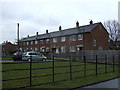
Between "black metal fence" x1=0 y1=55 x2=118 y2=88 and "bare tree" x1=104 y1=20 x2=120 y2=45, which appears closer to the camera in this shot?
"black metal fence" x1=0 y1=55 x2=118 y2=88

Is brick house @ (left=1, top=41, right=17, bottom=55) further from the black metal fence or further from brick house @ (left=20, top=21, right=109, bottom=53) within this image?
the black metal fence

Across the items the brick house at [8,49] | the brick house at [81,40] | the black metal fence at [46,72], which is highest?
the brick house at [81,40]

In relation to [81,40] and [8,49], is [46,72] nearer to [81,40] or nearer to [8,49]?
[81,40]

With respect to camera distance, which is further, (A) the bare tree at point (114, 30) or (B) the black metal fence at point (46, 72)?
(A) the bare tree at point (114, 30)

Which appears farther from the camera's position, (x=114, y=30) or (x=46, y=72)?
(x=114, y=30)

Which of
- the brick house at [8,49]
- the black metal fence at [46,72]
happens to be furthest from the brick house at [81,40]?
the black metal fence at [46,72]

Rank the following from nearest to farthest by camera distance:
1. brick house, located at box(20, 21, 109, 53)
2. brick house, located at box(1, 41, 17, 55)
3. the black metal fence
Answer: the black metal fence → brick house, located at box(20, 21, 109, 53) → brick house, located at box(1, 41, 17, 55)

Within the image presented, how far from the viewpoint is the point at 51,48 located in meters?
50.7

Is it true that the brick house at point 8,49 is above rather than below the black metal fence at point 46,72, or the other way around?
above

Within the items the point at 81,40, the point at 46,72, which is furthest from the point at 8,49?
the point at 46,72

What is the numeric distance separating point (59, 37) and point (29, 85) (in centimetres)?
3941

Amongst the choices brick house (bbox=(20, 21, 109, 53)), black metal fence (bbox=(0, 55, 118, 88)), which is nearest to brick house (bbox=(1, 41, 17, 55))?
brick house (bbox=(20, 21, 109, 53))

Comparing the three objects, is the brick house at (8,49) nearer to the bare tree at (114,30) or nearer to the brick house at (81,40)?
the brick house at (81,40)

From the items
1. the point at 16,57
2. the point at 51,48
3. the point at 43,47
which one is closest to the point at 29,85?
the point at 16,57
